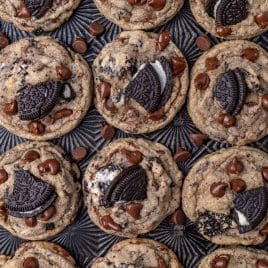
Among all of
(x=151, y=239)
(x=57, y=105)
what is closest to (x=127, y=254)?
(x=151, y=239)

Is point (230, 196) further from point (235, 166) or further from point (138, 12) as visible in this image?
point (138, 12)

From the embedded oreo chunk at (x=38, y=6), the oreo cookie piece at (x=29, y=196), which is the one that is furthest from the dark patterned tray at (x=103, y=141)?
the oreo cookie piece at (x=29, y=196)

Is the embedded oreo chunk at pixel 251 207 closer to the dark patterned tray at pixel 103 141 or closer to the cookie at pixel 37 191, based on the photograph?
the dark patterned tray at pixel 103 141

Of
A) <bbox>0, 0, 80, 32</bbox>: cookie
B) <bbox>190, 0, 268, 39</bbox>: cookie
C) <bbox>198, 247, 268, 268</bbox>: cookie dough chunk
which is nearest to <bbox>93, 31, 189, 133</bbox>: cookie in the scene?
<bbox>190, 0, 268, 39</bbox>: cookie

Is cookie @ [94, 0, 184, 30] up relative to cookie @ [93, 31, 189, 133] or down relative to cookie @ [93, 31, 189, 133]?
up

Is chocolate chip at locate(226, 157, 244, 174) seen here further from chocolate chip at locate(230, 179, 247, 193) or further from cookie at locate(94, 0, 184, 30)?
cookie at locate(94, 0, 184, 30)

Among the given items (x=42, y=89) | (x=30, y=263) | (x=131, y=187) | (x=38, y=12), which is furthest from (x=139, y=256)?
(x=38, y=12)
